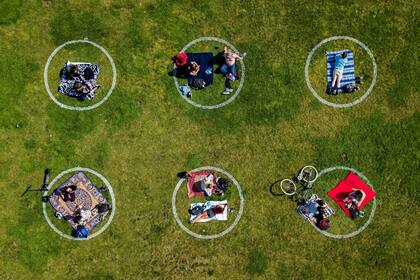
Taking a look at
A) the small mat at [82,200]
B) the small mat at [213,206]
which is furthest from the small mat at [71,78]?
the small mat at [213,206]

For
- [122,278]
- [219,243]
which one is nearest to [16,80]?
[122,278]

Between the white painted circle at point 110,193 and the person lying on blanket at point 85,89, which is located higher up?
the person lying on blanket at point 85,89

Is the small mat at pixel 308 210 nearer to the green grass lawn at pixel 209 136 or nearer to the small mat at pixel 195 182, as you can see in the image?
the green grass lawn at pixel 209 136

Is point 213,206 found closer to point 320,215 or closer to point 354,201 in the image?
point 320,215

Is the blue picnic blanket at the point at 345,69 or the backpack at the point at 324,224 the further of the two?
the blue picnic blanket at the point at 345,69

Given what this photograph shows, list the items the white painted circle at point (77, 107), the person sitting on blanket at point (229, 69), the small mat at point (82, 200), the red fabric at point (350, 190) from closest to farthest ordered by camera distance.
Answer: the person sitting on blanket at point (229, 69)
the small mat at point (82, 200)
the red fabric at point (350, 190)
the white painted circle at point (77, 107)

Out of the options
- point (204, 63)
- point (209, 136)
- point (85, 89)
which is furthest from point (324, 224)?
point (85, 89)

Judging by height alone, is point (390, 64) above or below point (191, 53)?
above

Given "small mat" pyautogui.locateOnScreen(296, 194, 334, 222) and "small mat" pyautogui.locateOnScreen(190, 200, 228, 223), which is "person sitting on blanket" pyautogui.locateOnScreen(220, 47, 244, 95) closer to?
"small mat" pyautogui.locateOnScreen(190, 200, 228, 223)

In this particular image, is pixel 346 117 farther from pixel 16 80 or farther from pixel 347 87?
pixel 16 80
